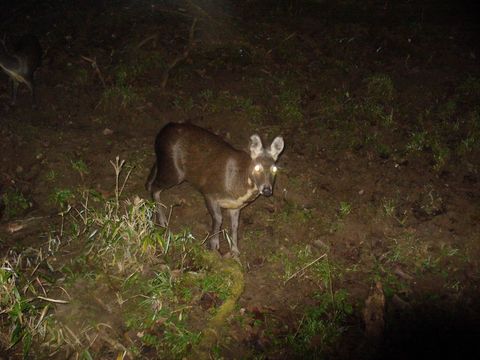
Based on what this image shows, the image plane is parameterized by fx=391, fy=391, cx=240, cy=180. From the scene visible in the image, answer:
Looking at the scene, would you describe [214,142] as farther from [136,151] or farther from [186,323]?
[186,323]

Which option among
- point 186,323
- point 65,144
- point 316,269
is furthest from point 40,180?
point 316,269

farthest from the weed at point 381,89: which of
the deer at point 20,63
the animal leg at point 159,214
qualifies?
the deer at point 20,63

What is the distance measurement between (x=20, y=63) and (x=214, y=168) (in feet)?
14.9

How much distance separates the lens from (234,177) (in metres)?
5.27

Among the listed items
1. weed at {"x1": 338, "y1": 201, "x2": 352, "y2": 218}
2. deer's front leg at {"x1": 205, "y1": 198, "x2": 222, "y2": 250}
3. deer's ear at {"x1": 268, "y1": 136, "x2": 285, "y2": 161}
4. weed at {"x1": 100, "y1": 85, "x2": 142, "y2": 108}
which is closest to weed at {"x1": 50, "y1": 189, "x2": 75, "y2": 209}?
deer's front leg at {"x1": 205, "y1": 198, "x2": 222, "y2": 250}

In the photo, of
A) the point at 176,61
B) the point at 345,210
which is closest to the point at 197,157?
the point at 345,210

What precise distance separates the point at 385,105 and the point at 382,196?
2.34 metres

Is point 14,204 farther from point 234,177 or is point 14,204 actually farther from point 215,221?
point 234,177

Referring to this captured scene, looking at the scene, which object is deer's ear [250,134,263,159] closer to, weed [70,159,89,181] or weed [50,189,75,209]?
weed [50,189,75,209]

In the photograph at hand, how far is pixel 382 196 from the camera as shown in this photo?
19.5ft

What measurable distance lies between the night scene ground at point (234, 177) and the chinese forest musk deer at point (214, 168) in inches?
4.1

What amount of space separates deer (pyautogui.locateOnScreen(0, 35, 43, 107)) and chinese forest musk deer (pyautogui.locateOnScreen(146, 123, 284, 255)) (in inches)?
134

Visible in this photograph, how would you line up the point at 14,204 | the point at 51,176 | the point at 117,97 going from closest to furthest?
the point at 14,204, the point at 51,176, the point at 117,97

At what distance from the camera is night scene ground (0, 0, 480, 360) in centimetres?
414
